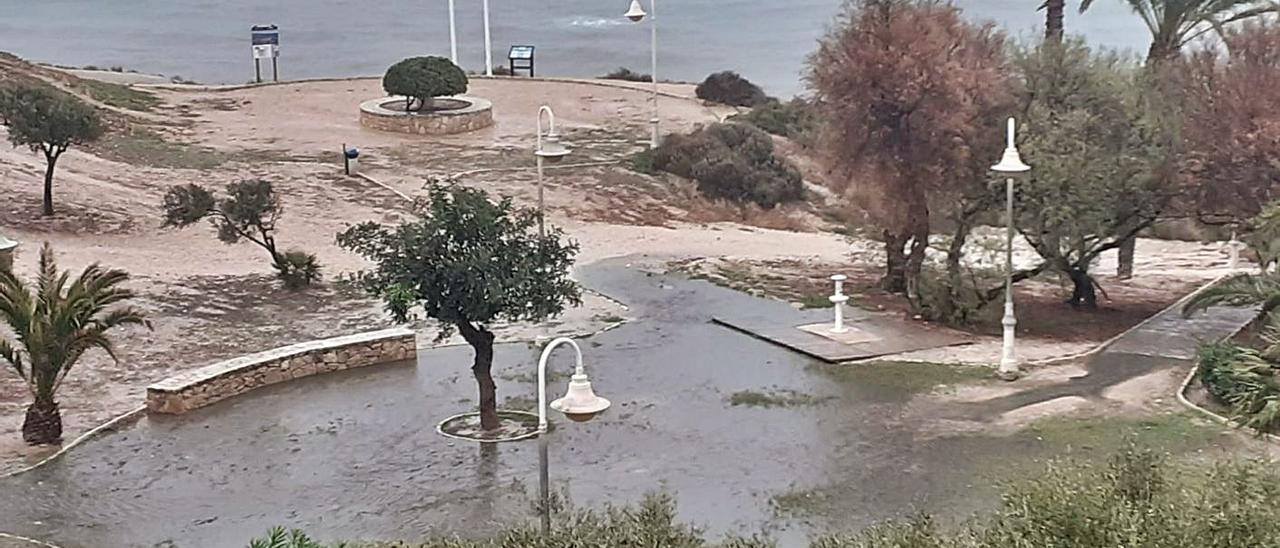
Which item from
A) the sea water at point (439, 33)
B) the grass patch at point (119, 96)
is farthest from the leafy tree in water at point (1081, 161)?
the sea water at point (439, 33)

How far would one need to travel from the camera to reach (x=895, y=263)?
942 inches

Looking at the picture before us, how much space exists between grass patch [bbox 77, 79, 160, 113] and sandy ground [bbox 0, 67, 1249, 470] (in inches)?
24.5

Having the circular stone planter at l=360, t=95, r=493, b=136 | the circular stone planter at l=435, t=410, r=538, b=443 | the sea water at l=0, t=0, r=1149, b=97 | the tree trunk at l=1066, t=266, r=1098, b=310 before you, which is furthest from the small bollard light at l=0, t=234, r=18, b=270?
the sea water at l=0, t=0, r=1149, b=97

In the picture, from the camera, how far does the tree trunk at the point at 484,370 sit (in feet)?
51.5

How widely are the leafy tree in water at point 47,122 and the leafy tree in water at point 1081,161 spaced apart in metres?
16.0

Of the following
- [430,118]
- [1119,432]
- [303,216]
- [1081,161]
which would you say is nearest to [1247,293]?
[1081,161]

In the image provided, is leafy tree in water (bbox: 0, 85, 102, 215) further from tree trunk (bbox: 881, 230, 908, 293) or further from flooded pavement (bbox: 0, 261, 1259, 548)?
tree trunk (bbox: 881, 230, 908, 293)

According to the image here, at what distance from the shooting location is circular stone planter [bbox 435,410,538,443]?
1559 centimetres

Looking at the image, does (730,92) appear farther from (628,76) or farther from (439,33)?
(439,33)

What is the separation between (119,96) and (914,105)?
2859 centimetres

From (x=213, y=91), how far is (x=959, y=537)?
140 feet

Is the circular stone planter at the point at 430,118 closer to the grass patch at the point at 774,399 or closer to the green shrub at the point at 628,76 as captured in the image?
the green shrub at the point at 628,76

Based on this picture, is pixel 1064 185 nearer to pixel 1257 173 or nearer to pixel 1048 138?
pixel 1048 138

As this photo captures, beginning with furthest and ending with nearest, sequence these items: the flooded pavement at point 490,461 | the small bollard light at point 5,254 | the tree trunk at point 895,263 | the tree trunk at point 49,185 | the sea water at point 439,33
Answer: the sea water at point 439,33, the tree trunk at point 49,185, the tree trunk at point 895,263, the small bollard light at point 5,254, the flooded pavement at point 490,461
